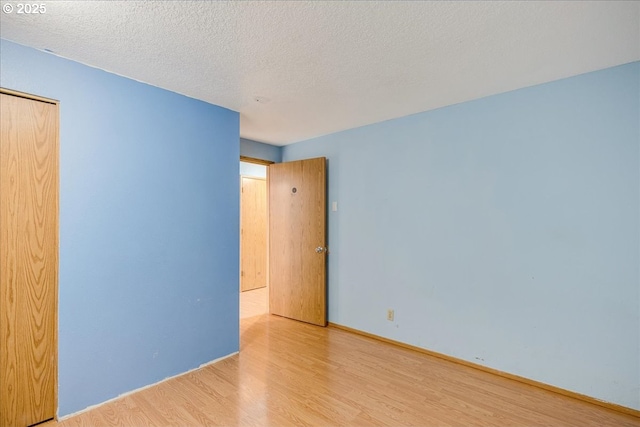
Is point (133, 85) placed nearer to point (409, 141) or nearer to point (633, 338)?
point (409, 141)

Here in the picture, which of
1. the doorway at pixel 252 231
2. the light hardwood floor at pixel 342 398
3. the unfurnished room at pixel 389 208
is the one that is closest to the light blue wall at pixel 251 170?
the doorway at pixel 252 231

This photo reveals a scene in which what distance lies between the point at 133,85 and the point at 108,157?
22.9 inches

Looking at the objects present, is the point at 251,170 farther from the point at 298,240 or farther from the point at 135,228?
the point at 135,228

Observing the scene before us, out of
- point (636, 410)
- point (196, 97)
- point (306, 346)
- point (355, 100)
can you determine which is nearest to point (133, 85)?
point (196, 97)

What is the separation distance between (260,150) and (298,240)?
1339 mm

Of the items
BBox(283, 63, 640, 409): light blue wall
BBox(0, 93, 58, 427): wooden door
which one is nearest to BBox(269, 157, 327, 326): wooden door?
BBox(283, 63, 640, 409): light blue wall

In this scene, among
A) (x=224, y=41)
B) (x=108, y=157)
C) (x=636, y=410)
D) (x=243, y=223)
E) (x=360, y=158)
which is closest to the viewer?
(x=224, y=41)

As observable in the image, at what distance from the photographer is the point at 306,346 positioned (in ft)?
9.98

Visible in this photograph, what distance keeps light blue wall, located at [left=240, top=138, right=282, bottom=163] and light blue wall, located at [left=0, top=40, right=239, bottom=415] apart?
994mm

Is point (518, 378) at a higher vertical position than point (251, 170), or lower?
lower

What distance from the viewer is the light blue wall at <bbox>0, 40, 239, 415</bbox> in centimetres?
194

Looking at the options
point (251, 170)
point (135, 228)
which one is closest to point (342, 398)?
point (135, 228)

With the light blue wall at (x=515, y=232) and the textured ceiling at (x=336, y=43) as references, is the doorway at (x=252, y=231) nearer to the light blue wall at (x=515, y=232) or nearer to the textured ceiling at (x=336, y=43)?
the light blue wall at (x=515, y=232)

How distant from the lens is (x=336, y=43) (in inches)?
69.7
